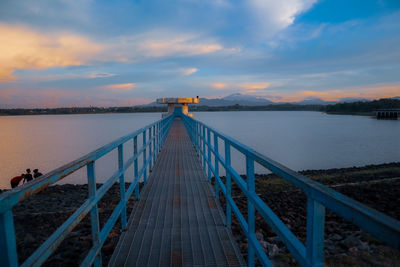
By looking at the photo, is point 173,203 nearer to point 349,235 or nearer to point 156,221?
point 156,221

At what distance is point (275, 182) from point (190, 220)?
9323 mm

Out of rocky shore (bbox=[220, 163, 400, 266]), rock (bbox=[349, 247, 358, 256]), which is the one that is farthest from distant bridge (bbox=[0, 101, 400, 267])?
rock (bbox=[349, 247, 358, 256])

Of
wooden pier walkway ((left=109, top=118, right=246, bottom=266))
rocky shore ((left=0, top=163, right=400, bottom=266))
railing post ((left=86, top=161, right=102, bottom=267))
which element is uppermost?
railing post ((left=86, top=161, right=102, bottom=267))

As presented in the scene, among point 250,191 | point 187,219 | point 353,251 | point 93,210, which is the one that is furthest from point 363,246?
point 93,210

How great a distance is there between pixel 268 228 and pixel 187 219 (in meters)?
3.13

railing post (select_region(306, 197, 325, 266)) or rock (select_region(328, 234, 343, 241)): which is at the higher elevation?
railing post (select_region(306, 197, 325, 266))

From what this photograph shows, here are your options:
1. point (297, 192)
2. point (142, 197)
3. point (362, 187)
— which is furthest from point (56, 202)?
point (362, 187)

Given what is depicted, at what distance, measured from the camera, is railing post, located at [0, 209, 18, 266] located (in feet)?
3.61

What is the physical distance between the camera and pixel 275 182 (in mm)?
12172

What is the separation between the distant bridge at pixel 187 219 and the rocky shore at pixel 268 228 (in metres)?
0.93

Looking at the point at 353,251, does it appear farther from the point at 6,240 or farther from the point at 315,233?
the point at 6,240

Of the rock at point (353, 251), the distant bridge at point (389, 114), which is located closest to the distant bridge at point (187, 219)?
the rock at point (353, 251)

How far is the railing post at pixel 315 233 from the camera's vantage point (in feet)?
4.00

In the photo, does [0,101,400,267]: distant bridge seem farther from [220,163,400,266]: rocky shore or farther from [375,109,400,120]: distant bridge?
[375,109,400,120]: distant bridge
